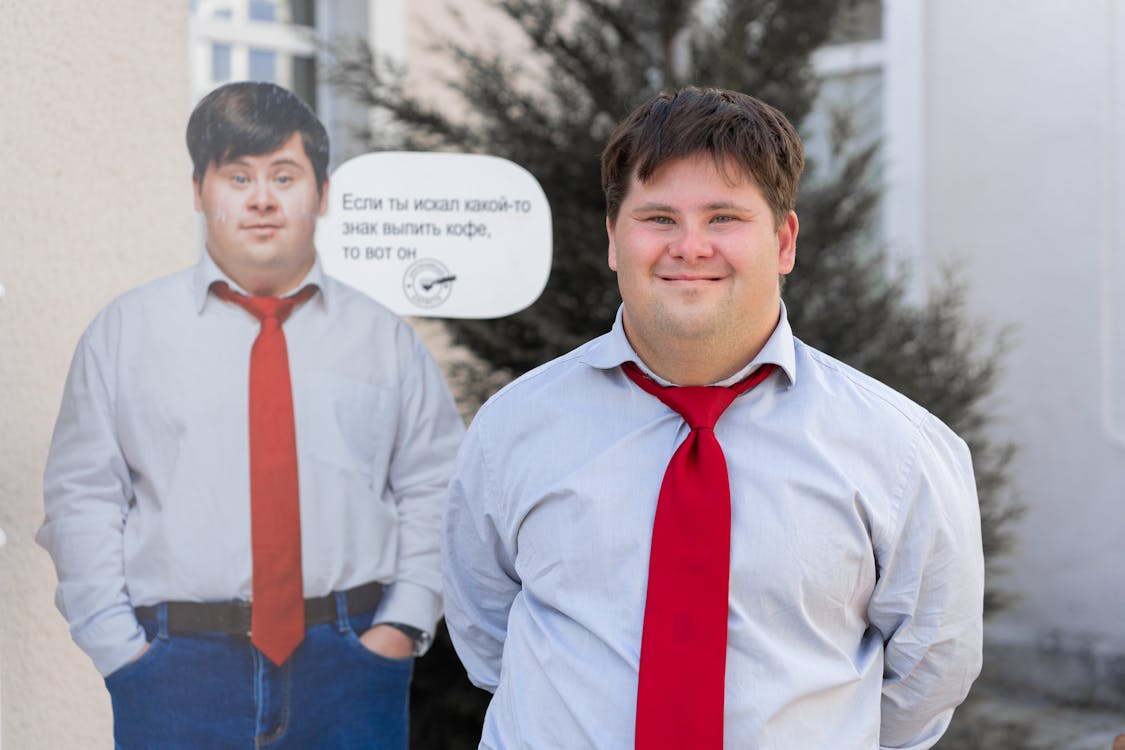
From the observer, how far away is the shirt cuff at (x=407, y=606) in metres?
3.12

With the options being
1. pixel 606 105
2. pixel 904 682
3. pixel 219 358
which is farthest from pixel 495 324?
pixel 904 682

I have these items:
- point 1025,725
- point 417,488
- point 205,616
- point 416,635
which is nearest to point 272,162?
point 417,488

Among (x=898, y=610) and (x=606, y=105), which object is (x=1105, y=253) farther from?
(x=898, y=610)

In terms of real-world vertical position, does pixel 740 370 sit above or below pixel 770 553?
above

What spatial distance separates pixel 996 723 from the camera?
482 centimetres

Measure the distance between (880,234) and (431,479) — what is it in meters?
4.35

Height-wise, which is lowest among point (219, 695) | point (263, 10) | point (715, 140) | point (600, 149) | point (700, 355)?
point (219, 695)

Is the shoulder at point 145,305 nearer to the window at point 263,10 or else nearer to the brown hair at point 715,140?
the brown hair at point 715,140

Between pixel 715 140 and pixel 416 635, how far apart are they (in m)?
1.54

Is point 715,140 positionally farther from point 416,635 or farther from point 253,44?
point 253,44

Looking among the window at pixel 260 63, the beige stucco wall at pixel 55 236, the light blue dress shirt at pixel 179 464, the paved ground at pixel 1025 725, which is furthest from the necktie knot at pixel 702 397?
the window at pixel 260 63

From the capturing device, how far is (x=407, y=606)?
3139 millimetres

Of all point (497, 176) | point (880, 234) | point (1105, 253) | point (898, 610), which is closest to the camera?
point (898, 610)

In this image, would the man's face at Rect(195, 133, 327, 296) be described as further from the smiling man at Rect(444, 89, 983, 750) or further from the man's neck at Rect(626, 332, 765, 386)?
the man's neck at Rect(626, 332, 765, 386)
